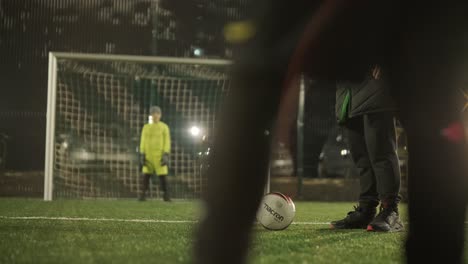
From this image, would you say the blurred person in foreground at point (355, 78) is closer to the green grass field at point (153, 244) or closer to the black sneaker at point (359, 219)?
the green grass field at point (153, 244)

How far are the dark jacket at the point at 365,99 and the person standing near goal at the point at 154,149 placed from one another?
6.00 m

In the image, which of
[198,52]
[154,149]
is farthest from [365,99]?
[198,52]

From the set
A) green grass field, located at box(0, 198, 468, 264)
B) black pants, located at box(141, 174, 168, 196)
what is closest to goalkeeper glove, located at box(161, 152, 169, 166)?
black pants, located at box(141, 174, 168, 196)

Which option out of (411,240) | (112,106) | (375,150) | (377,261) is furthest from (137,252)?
(112,106)

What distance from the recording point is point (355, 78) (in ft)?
4.72

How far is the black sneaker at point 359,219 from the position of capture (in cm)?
378

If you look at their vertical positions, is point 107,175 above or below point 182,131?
below

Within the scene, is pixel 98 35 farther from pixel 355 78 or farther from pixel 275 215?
pixel 355 78

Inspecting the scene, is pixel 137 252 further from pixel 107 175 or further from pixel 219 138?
pixel 107 175

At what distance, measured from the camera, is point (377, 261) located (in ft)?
7.61

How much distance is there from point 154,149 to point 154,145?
8 centimetres

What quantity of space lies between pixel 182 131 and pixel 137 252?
8.26m

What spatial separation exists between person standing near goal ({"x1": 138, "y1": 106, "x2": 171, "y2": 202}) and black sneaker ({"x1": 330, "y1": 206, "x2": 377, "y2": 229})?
5809mm

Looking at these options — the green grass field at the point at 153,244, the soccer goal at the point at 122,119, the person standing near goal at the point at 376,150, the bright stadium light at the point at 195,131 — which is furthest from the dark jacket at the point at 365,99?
the bright stadium light at the point at 195,131
